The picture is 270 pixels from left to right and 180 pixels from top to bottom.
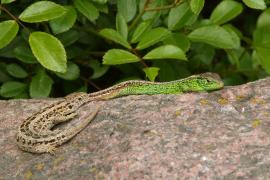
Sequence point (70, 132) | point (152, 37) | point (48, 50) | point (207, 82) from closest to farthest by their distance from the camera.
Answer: point (48, 50), point (70, 132), point (152, 37), point (207, 82)

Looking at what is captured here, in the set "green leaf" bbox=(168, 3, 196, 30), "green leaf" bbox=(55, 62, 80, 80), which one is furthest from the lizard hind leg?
"green leaf" bbox=(168, 3, 196, 30)

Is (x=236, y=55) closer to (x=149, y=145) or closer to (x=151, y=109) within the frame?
(x=151, y=109)

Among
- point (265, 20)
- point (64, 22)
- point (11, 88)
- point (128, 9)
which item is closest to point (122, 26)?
point (128, 9)

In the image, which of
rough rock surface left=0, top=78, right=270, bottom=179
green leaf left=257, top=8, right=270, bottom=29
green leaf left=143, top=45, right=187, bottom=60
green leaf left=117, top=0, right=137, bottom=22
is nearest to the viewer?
rough rock surface left=0, top=78, right=270, bottom=179

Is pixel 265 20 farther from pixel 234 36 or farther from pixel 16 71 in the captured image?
pixel 16 71

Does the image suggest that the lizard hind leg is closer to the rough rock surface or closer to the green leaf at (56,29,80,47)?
the rough rock surface
